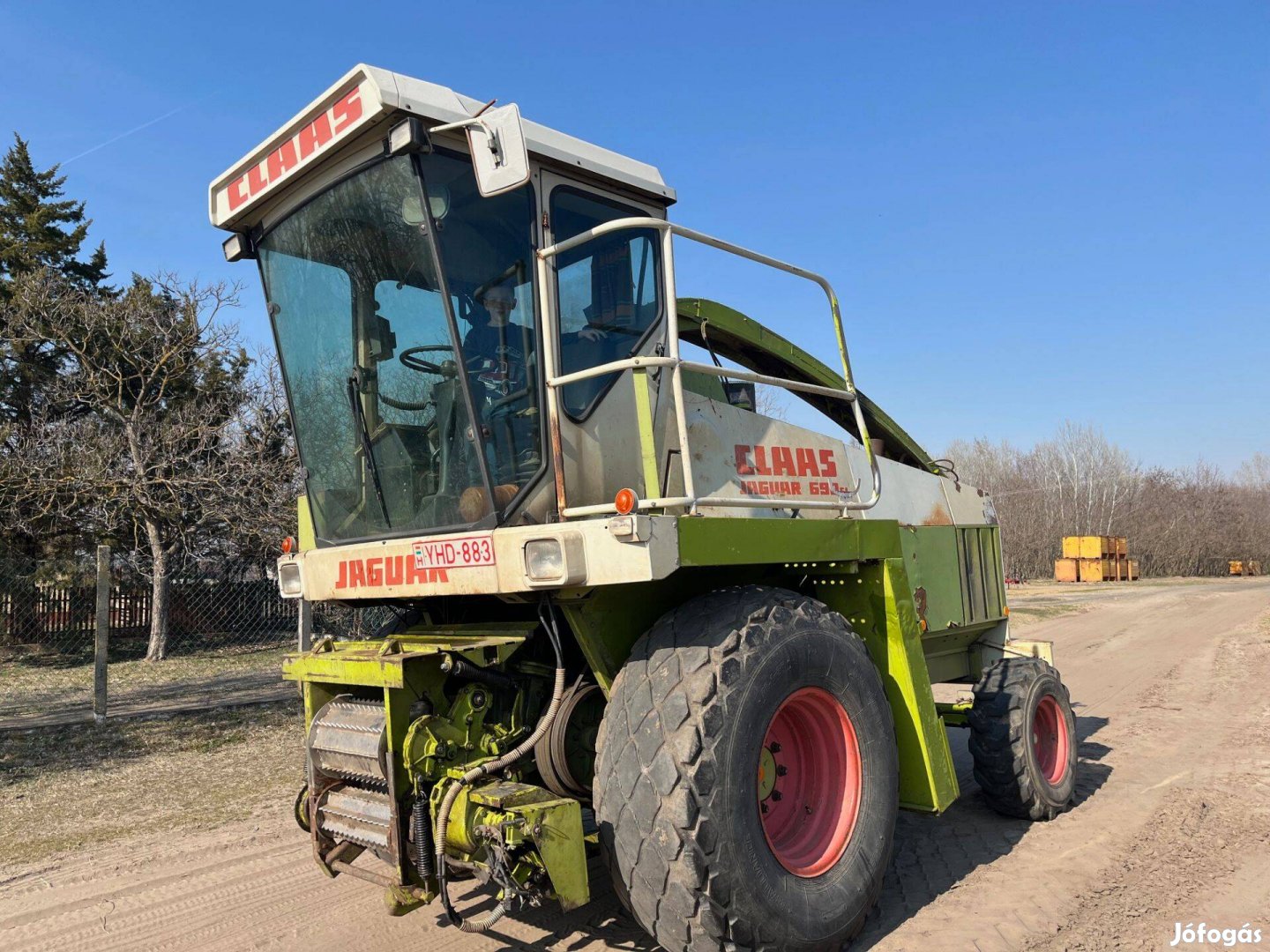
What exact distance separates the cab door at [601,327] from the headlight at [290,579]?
5.27 ft

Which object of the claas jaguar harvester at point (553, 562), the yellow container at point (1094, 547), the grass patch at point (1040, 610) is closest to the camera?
the claas jaguar harvester at point (553, 562)

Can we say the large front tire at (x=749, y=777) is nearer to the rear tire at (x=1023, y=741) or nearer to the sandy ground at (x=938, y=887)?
the sandy ground at (x=938, y=887)

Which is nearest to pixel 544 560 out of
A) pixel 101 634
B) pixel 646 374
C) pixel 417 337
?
pixel 646 374

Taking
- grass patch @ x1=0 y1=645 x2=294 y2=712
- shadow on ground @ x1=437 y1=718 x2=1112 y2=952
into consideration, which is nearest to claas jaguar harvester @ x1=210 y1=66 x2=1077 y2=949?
shadow on ground @ x1=437 y1=718 x2=1112 y2=952

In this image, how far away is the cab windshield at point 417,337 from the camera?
12.0 feet

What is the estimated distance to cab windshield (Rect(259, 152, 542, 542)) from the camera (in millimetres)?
3654

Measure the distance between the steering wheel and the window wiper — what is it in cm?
33

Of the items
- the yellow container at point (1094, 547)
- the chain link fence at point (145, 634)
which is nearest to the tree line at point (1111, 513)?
the yellow container at point (1094, 547)

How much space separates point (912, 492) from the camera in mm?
5832

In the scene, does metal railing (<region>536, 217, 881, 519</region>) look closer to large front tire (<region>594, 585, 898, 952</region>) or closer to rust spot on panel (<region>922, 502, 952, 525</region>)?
large front tire (<region>594, 585, 898, 952</region>)

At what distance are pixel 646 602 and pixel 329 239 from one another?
7.03 ft

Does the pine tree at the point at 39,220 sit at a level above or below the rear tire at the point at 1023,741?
above

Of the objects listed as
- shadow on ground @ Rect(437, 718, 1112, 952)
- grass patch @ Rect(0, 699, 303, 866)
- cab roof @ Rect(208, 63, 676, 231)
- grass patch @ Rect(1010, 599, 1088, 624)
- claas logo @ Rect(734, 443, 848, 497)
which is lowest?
grass patch @ Rect(1010, 599, 1088, 624)

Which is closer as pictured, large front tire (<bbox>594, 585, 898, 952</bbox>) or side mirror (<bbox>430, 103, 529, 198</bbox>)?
large front tire (<bbox>594, 585, 898, 952</bbox>)
